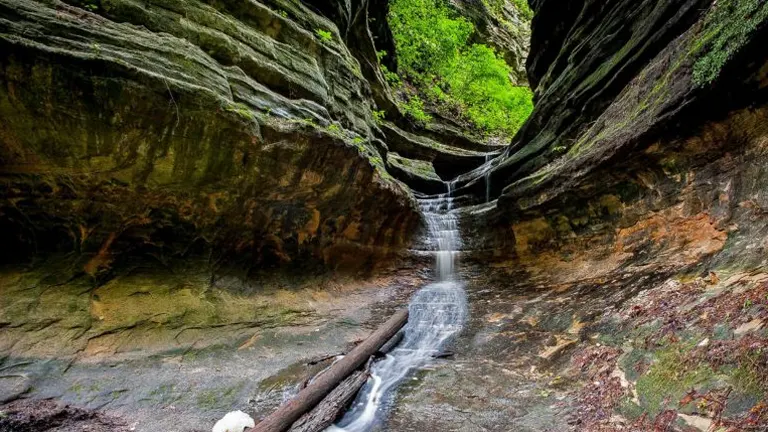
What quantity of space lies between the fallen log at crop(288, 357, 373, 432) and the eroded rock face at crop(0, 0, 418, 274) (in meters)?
3.56

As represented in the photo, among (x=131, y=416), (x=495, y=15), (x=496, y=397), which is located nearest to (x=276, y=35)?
(x=131, y=416)

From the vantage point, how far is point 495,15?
2736 cm

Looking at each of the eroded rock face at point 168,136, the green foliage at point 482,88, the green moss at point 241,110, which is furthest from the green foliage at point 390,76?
the green moss at point 241,110

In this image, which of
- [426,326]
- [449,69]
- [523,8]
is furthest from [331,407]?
[523,8]

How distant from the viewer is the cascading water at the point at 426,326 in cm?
484

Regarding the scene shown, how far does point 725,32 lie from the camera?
5012mm

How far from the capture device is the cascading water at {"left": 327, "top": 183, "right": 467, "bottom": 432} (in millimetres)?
4838

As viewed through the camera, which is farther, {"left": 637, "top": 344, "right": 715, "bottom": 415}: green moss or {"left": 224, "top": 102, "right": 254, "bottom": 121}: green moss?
{"left": 224, "top": 102, "right": 254, "bottom": 121}: green moss

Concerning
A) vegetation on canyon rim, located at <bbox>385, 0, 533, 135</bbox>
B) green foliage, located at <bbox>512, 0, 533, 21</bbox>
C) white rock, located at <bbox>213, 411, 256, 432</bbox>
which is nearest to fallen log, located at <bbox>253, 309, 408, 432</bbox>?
white rock, located at <bbox>213, 411, 256, 432</bbox>

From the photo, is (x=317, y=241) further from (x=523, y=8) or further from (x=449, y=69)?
(x=523, y=8)

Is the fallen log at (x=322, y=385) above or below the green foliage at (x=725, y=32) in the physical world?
below

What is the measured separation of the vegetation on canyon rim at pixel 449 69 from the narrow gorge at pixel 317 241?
35.5 feet

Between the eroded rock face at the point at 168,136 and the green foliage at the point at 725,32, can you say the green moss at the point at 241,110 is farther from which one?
the green foliage at the point at 725,32

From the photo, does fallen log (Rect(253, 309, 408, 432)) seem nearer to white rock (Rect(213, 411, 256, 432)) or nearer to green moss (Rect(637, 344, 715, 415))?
white rock (Rect(213, 411, 256, 432))
